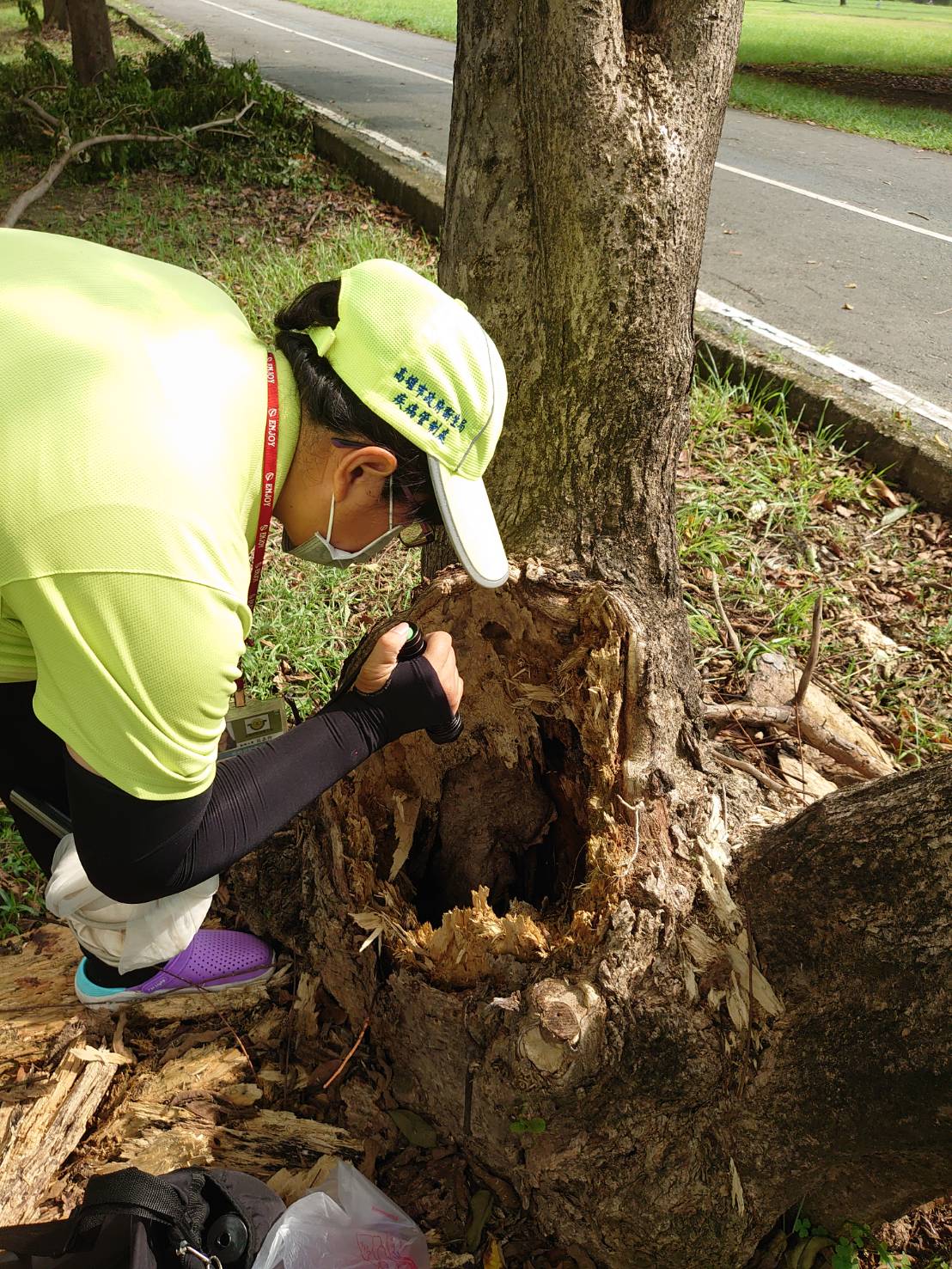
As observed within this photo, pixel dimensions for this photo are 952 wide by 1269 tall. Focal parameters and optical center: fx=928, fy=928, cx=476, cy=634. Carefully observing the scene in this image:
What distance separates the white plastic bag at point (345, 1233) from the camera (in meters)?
1.61

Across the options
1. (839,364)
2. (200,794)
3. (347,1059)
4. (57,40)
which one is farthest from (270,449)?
(57,40)

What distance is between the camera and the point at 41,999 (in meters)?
2.18

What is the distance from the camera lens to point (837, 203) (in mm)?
7668

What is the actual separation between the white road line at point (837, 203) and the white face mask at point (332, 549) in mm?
6869

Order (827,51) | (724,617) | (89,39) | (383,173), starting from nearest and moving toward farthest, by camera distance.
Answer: (724,617) → (383,173) → (89,39) → (827,51)

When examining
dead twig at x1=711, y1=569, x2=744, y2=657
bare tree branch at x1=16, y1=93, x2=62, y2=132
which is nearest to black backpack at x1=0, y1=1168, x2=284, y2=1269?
dead twig at x1=711, y1=569, x2=744, y2=657

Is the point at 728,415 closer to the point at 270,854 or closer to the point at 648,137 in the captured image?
the point at 648,137

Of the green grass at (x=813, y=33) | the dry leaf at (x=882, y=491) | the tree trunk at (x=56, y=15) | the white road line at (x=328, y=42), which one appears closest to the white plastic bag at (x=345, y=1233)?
the dry leaf at (x=882, y=491)

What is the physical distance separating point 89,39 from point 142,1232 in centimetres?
984

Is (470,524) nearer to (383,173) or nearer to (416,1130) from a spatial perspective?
(416,1130)

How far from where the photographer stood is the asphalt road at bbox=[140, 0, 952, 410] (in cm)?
511

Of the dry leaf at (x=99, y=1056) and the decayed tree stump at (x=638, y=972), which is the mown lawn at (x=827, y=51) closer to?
the decayed tree stump at (x=638, y=972)

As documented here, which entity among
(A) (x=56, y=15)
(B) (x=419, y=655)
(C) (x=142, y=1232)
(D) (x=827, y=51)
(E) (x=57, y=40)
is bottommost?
(C) (x=142, y=1232)

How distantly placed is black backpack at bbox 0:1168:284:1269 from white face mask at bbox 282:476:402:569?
104cm
